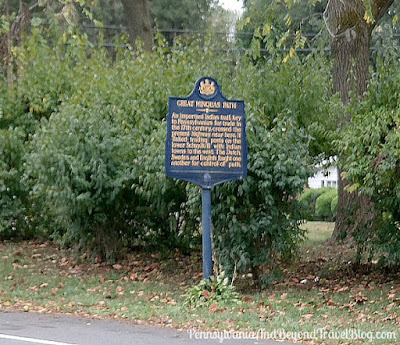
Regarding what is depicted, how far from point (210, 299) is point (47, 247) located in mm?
7513

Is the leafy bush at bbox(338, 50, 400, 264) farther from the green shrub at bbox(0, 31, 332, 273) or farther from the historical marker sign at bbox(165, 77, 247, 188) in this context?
the historical marker sign at bbox(165, 77, 247, 188)

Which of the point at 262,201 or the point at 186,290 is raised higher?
the point at 262,201

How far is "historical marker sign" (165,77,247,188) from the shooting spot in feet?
38.5

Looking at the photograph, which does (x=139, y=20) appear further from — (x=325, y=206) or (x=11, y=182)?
(x=325, y=206)

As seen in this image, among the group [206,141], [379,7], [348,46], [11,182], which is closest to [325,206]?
[348,46]

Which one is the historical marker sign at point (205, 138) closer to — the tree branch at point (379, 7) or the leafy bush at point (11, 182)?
the tree branch at point (379, 7)

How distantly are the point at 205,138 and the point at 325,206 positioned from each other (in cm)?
1907

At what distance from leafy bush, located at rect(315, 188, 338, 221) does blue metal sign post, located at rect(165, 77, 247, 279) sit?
60.3ft

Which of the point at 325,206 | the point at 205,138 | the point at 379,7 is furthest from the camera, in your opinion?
the point at 325,206

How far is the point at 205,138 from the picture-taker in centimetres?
1180

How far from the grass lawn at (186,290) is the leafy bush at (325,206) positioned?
11915mm

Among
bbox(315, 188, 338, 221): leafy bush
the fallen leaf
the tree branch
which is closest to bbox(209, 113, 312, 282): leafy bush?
the fallen leaf

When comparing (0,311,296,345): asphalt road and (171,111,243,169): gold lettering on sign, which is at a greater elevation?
(171,111,243,169): gold lettering on sign

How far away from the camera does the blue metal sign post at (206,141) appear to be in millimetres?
11750
